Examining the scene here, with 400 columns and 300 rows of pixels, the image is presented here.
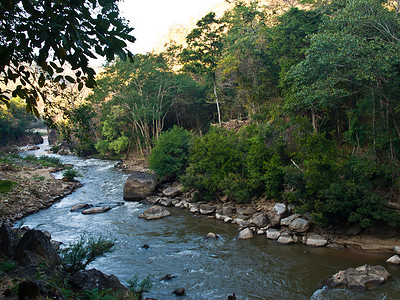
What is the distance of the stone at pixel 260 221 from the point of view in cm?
1184

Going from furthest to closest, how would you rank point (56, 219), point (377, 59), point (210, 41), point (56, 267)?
point (210, 41) → point (56, 219) → point (377, 59) → point (56, 267)

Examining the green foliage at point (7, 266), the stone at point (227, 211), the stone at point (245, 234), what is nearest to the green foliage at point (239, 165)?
the stone at point (227, 211)

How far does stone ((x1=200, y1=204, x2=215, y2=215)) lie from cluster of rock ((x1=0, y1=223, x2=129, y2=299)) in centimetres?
809

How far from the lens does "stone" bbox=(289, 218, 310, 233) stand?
1082 centimetres

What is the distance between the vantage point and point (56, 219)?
46.4ft

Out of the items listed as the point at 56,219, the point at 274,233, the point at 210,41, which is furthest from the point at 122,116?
the point at 274,233

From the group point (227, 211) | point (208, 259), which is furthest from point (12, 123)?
point (208, 259)

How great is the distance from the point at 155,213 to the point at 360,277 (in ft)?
30.0

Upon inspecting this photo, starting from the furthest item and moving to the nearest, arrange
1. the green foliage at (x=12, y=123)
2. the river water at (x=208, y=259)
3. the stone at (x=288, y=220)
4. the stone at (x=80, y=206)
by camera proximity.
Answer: the green foliage at (x=12, y=123)
the stone at (x=80, y=206)
the stone at (x=288, y=220)
the river water at (x=208, y=259)

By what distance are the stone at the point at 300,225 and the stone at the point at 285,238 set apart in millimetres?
375

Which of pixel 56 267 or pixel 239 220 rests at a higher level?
pixel 56 267

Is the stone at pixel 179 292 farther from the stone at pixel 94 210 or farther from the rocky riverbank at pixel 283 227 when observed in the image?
the stone at pixel 94 210

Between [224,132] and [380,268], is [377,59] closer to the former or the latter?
[380,268]

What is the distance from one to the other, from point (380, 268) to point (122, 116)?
30931 mm
